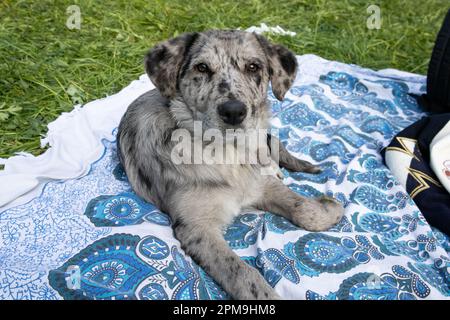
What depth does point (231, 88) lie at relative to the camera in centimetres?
316

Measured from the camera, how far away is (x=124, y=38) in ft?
20.9

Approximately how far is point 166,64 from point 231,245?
146 cm

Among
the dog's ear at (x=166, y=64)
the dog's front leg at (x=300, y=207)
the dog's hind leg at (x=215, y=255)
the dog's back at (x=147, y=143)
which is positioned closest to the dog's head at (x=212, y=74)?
the dog's ear at (x=166, y=64)

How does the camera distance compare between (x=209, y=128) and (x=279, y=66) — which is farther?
(x=279, y=66)

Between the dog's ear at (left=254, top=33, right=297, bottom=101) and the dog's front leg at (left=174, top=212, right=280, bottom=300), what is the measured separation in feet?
4.25

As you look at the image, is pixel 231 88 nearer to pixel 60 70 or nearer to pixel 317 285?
pixel 317 285

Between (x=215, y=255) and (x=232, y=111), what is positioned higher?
(x=232, y=111)

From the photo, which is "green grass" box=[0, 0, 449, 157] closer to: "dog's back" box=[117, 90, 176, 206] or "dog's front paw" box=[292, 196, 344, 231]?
"dog's back" box=[117, 90, 176, 206]

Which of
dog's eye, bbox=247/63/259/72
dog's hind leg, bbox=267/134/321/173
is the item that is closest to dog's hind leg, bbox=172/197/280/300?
dog's eye, bbox=247/63/259/72

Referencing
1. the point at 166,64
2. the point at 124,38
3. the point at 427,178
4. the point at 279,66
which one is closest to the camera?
the point at 166,64

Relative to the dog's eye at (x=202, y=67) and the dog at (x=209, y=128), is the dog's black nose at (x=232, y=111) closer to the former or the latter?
the dog at (x=209, y=128)

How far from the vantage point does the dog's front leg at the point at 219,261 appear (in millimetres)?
2746

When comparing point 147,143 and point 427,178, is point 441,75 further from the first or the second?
point 147,143

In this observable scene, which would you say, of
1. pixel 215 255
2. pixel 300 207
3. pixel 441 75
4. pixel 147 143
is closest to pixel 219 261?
pixel 215 255
